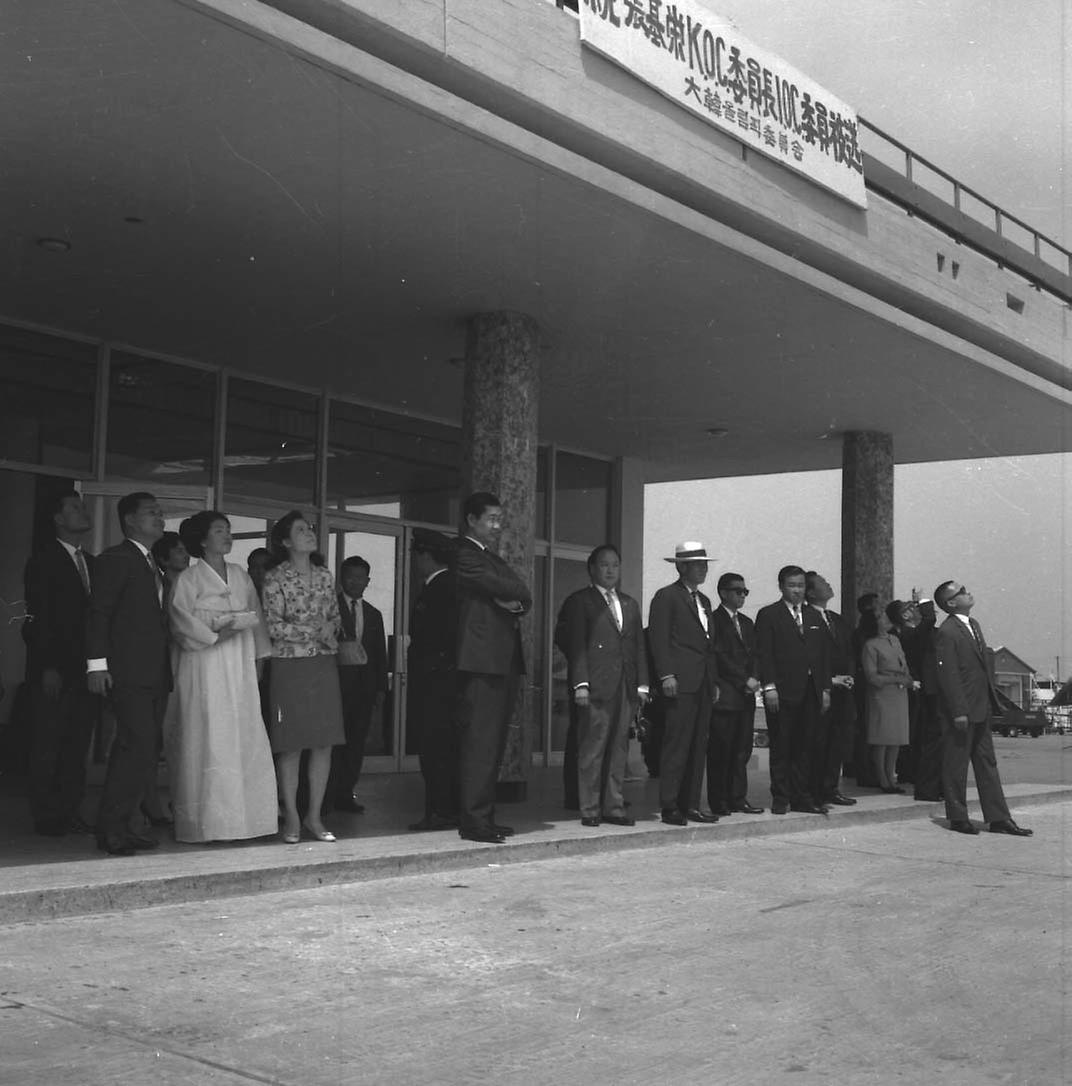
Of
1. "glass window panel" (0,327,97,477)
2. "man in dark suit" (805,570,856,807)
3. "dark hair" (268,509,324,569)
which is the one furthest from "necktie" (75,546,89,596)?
"man in dark suit" (805,570,856,807)

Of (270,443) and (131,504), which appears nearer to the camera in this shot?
(131,504)

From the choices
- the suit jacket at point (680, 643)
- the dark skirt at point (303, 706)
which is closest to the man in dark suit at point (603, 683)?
the suit jacket at point (680, 643)

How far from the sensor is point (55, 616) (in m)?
7.65

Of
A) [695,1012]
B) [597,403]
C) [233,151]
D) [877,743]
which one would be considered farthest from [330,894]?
[597,403]

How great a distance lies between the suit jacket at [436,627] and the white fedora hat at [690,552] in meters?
1.81

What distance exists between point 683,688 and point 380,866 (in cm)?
283

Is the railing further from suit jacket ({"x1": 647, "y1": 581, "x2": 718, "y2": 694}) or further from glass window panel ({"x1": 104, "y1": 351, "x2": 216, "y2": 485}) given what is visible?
glass window panel ({"x1": 104, "y1": 351, "x2": 216, "y2": 485})

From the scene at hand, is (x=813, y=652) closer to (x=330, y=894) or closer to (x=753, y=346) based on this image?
(x=753, y=346)

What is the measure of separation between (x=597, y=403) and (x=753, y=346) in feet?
8.22

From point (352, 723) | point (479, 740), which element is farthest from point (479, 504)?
point (352, 723)

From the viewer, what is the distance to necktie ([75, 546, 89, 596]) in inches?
309

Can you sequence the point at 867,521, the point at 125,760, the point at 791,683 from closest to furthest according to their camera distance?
the point at 125,760 → the point at 791,683 → the point at 867,521

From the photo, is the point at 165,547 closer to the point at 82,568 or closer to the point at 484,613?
the point at 82,568

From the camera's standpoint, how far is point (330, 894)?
21.6ft
